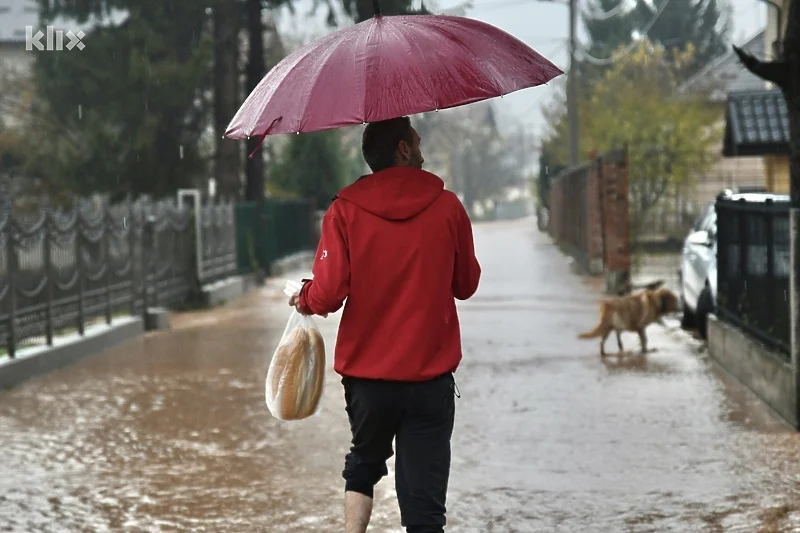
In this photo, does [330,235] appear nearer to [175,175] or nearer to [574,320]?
[574,320]

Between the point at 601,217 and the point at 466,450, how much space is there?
16.4 m

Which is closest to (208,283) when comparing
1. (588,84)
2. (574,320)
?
(574,320)

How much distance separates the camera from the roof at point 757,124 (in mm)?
22641

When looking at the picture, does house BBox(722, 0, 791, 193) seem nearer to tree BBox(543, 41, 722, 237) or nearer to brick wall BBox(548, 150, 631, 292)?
brick wall BBox(548, 150, 631, 292)

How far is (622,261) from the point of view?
837 inches

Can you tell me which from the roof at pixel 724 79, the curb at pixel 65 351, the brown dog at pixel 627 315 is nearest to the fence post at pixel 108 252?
the curb at pixel 65 351

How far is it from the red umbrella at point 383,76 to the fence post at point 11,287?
24.9 ft

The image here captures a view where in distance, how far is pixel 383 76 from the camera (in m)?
4.89

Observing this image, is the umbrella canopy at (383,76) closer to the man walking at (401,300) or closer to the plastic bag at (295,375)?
the man walking at (401,300)

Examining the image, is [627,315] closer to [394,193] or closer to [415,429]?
[415,429]

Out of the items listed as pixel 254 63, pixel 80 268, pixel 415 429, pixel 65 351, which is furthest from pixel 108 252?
pixel 254 63

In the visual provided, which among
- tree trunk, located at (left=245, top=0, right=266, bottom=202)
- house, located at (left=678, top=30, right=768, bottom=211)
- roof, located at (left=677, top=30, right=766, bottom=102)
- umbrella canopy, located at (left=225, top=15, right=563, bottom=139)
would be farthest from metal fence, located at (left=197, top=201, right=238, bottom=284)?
house, located at (left=678, top=30, right=768, bottom=211)

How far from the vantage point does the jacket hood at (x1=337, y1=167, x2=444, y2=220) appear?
15.1 ft

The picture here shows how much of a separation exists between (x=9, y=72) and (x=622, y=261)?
2406cm
